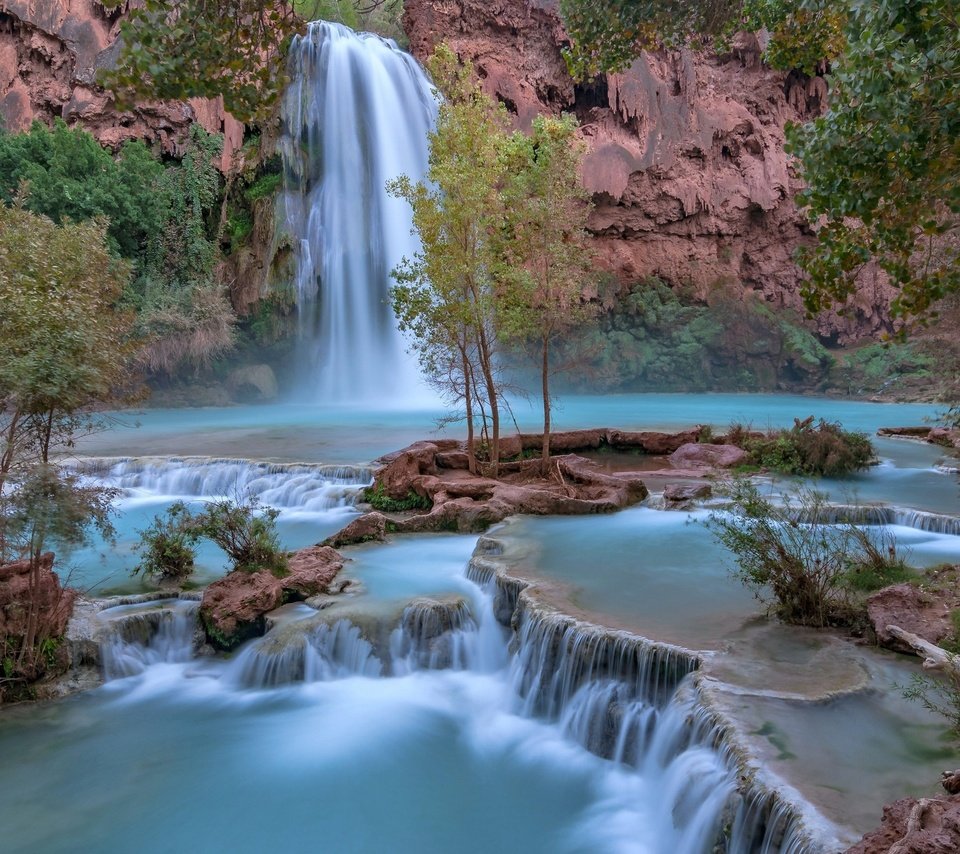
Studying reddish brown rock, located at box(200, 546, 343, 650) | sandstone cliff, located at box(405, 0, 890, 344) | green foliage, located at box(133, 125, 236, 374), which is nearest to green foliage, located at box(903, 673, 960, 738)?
reddish brown rock, located at box(200, 546, 343, 650)

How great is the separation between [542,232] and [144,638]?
8.91 metres

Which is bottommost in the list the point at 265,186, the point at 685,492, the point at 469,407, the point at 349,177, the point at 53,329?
the point at 685,492

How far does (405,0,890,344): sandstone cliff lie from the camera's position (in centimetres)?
3475

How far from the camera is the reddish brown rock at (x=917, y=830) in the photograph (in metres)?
2.89

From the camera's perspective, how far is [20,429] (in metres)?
6.83

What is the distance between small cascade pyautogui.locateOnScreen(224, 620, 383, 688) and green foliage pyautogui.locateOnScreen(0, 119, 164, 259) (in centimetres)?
2053

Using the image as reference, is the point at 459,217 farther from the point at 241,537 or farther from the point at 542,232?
the point at 241,537

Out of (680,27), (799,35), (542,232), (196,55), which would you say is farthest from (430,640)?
(542,232)

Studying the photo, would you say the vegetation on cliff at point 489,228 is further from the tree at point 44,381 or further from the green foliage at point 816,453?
the tree at point 44,381

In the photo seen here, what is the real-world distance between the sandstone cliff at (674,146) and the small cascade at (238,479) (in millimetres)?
24108

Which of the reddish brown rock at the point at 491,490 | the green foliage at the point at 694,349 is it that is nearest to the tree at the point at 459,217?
the reddish brown rock at the point at 491,490

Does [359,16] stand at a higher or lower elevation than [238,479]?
higher

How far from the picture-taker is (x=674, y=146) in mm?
35938

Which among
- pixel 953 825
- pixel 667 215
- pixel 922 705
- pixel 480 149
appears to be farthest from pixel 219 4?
pixel 667 215
